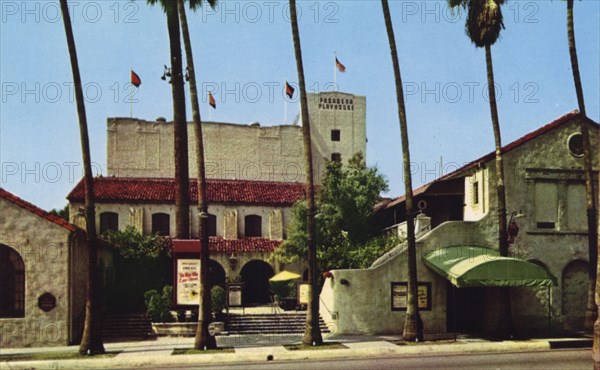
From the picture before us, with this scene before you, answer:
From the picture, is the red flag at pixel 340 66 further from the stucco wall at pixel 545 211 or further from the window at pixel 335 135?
the stucco wall at pixel 545 211

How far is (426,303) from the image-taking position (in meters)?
27.3

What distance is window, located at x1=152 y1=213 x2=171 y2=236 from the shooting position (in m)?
41.3

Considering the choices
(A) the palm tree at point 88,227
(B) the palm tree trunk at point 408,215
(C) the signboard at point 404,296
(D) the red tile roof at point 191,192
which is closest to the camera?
(A) the palm tree at point 88,227

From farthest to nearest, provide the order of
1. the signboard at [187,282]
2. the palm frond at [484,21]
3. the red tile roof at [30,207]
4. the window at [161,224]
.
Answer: the window at [161,224] → the signboard at [187,282] → the palm frond at [484,21] → the red tile roof at [30,207]

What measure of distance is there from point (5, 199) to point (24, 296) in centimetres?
389

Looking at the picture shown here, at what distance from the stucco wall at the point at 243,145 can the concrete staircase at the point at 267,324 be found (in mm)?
21306

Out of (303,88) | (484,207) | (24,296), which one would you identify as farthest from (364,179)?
(24,296)

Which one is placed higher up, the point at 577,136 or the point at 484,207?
the point at 577,136

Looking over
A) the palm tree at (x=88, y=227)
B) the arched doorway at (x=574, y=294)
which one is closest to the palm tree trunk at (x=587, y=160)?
the arched doorway at (x=574, y=294)

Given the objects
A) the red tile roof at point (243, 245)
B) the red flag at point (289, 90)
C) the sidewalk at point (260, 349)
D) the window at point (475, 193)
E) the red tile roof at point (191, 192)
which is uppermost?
the red flag at point (289, 90)

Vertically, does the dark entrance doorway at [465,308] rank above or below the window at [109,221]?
below

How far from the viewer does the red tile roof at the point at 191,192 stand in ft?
135

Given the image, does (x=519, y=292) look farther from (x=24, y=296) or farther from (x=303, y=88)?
(x=24, y=296)

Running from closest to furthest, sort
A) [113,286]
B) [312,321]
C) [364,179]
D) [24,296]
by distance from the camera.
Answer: [312,321], [24,296], [113,286], [364,179]
